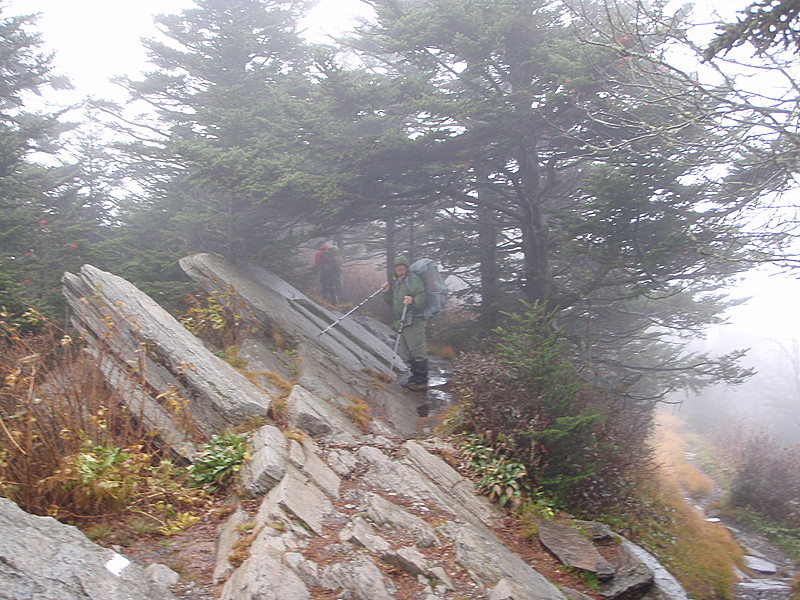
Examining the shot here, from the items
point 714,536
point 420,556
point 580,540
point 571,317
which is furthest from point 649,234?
point 420,556

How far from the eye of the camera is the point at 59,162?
79.8ft

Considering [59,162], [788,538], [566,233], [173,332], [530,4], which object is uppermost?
[530,4]

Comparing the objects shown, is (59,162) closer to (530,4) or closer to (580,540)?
(530,4)

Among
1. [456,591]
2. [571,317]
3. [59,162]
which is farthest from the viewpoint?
[59,162]

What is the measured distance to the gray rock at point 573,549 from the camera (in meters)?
5.88

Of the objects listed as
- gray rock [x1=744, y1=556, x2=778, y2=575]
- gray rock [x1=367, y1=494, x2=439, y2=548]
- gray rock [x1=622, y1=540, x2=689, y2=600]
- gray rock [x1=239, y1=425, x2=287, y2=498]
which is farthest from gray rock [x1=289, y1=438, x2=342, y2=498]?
gray rock [x1=744, y1=556, x2=778, y2=575]

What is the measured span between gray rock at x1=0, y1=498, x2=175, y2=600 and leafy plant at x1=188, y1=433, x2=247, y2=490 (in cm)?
178

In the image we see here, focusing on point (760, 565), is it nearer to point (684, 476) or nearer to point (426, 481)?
point (426, 481)

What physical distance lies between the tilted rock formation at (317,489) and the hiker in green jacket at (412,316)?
0.78 metres

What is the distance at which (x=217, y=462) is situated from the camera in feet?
19.8

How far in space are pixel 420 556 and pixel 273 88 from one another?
1266cm

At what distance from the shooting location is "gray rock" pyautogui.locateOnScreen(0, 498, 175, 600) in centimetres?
324

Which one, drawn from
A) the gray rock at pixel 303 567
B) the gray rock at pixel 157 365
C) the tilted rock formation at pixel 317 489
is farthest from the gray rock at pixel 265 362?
the gray rock at pixel 303 567

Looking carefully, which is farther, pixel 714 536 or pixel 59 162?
pixel 59 162
